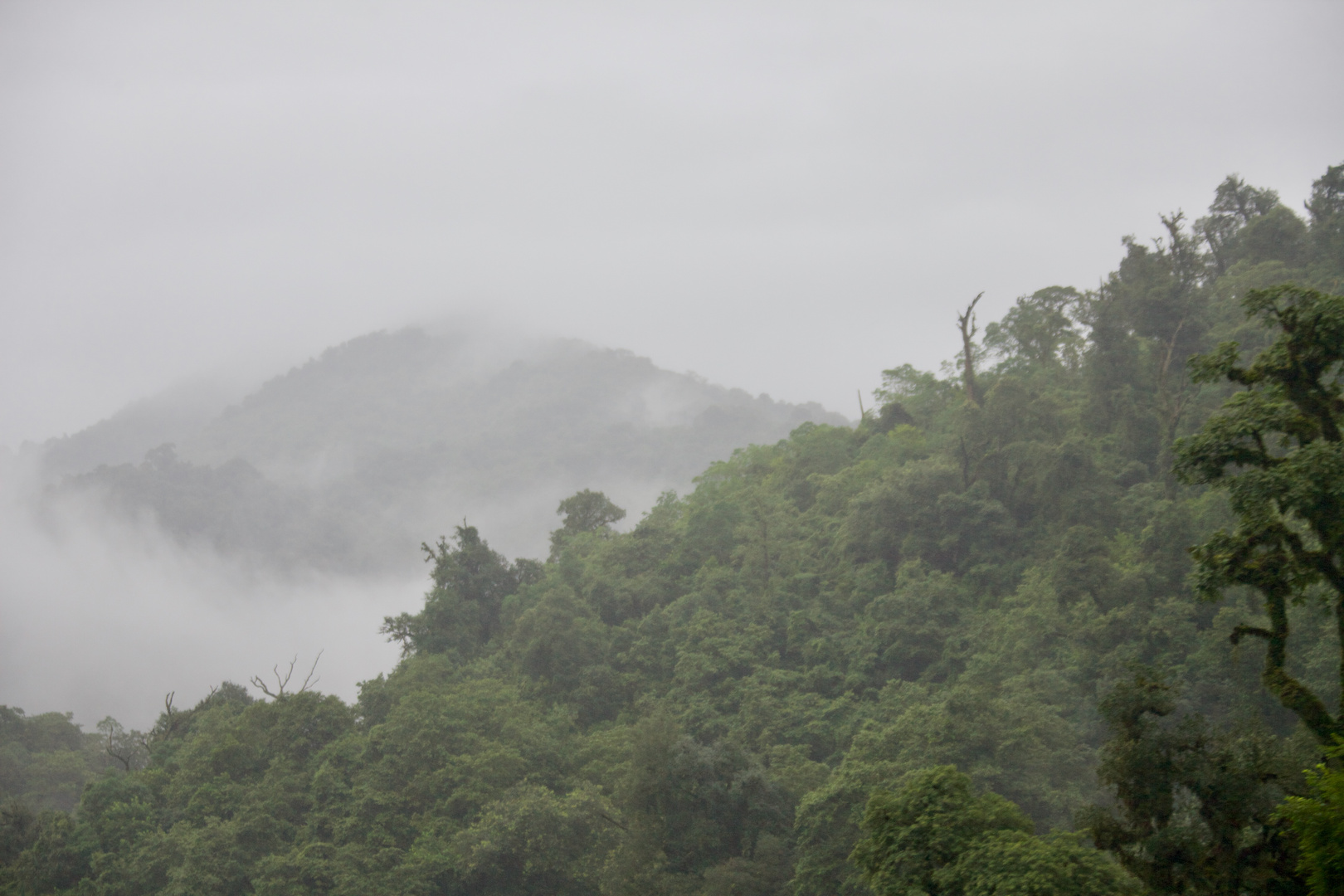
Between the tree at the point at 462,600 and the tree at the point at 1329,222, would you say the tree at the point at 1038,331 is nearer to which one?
the tree at the point at 1329,222

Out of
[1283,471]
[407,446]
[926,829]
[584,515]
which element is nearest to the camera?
[1283,471]

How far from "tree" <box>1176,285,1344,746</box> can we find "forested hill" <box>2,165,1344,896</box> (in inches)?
1.7

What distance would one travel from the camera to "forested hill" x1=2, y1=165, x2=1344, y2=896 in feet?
36.3

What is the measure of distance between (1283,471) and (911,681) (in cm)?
2321

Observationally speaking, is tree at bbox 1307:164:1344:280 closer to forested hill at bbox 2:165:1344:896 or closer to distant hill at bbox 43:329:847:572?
forested hill at bbox 2:165:1344:896

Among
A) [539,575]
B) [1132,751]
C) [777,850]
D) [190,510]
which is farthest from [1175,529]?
[190,510]

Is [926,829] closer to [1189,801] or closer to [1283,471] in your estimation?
[1189,801]

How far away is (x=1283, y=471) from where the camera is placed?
32.7ft

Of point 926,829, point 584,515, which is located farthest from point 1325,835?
point 584,515

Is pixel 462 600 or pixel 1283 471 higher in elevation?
pixel 462 600

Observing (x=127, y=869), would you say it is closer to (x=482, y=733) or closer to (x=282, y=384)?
(x=482, y=733)

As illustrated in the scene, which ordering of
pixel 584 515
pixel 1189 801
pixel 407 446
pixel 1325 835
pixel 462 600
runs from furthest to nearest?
1. pixel 407 446
2. pixel 584 515
3. pixel 462 600
4. pixel 1189 801
5. pixel 1325 835

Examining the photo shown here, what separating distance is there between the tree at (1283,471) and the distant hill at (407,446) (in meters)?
104

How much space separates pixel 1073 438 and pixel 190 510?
10853 cm
